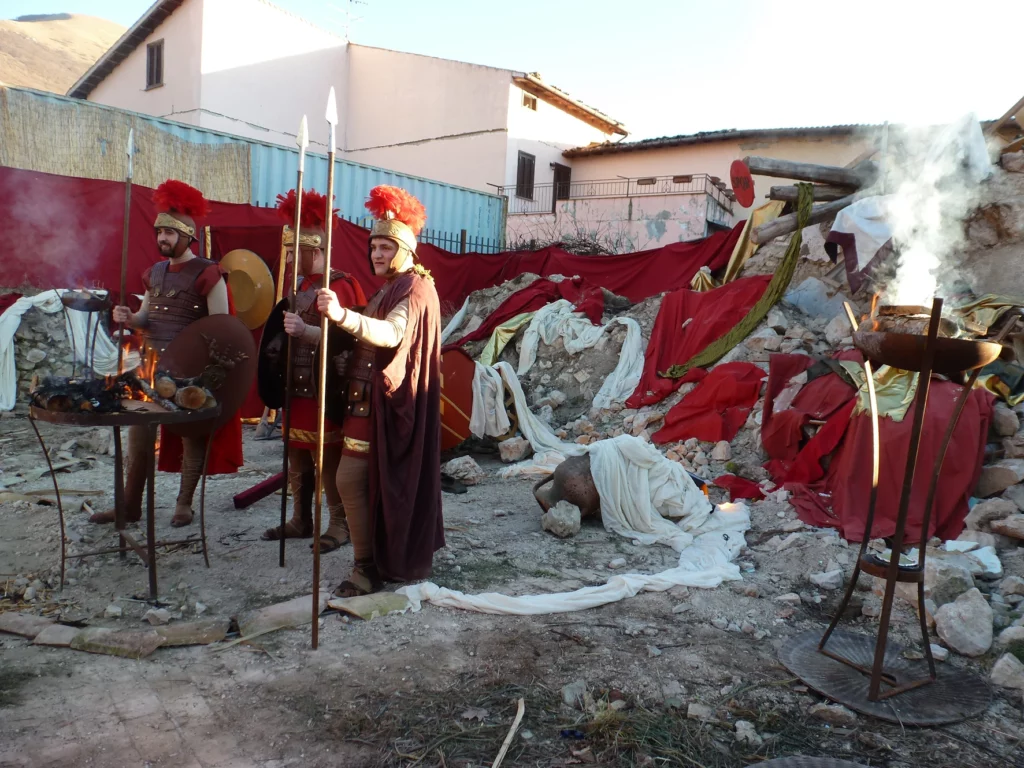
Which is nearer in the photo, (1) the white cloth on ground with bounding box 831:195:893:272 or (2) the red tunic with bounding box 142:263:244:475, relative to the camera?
(2) the red tunic with bounding box 142:263:244:475

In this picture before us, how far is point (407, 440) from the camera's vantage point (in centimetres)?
361

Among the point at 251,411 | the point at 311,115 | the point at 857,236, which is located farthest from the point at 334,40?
the point at 857,236

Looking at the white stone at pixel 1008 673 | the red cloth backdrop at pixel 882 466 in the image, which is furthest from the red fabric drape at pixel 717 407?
the white stone at pixel 1008 673

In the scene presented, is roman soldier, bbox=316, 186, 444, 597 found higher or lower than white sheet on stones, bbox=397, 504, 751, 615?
higher

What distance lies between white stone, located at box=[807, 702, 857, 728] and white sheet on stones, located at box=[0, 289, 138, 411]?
7383 millimetres

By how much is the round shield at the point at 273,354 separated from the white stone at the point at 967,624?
3636mm

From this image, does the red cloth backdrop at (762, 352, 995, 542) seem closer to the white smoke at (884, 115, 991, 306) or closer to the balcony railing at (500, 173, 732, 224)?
the white smoke at (884, 115, 991, 306)

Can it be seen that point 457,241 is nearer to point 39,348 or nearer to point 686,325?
point 686,325

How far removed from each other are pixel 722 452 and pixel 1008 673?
384 centimetres

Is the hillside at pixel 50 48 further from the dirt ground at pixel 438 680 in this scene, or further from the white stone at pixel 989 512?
the white stone at pixel 989 512

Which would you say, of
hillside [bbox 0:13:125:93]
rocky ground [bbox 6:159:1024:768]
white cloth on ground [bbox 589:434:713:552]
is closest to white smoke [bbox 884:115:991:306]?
rocky ground [bbox 6:159:1024:768]

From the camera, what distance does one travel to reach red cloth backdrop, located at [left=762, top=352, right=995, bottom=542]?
502 cm

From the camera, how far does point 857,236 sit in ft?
24.0

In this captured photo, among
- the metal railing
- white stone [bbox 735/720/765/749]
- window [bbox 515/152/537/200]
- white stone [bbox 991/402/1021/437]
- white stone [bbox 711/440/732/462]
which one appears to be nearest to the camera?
white stone [bbox 735/720/765/749]
